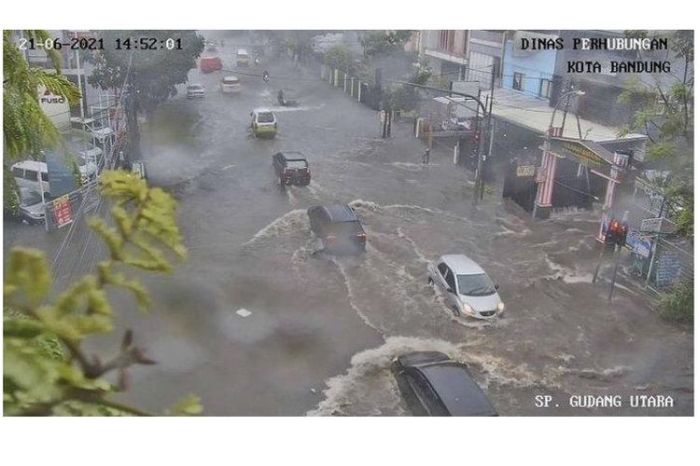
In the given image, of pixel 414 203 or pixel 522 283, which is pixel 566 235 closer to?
pixel 522 283

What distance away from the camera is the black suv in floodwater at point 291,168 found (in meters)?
9.77

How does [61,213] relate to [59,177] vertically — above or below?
below

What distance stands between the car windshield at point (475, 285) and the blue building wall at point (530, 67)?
296 centimetres

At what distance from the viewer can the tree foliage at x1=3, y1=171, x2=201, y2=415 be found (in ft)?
5.68

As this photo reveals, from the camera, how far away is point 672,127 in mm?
9375

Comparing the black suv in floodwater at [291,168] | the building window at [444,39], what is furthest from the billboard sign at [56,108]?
the building window at [444,39]

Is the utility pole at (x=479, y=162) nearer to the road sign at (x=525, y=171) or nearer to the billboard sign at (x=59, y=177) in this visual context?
the road sign at (x=525, y=171)

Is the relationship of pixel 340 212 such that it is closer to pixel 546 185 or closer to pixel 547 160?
pixel 546 185

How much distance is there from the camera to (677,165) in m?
9.62

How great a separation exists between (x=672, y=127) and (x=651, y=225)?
158 centimetres

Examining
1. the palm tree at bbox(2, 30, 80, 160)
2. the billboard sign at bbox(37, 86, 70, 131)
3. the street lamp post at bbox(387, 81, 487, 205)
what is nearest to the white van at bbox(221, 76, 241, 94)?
the billboard sign at bbox(37, 86, 70, 131)

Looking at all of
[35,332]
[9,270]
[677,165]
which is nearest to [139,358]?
[35,332]

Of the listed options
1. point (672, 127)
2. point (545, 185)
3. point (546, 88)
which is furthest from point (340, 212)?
point (672, 127)

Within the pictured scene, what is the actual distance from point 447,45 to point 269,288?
397 cm
